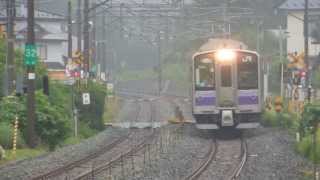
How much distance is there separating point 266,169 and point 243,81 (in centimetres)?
898

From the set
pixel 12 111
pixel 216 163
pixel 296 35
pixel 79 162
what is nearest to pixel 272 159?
pixel 216 163

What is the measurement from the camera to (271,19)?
69688 mm

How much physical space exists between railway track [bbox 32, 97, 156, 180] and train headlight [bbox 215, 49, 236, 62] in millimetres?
3565

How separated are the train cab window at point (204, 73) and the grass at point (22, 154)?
578cm

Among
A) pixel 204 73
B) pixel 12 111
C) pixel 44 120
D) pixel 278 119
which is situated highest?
pixel 204 73

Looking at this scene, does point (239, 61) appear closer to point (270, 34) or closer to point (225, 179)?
point (225, 179)

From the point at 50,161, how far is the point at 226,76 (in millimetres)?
8063

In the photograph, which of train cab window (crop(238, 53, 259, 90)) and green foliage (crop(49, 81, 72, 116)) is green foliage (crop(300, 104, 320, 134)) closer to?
train cab window (crop(238, 53, 259, 90))

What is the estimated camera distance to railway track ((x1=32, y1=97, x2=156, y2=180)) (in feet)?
54.9

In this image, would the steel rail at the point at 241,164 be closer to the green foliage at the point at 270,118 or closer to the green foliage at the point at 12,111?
the green foliage at the point at 12,111

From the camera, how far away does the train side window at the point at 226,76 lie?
26094 millimetres

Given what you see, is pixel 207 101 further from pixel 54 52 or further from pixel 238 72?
pixel 54 52

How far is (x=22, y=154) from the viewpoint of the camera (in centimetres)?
2155

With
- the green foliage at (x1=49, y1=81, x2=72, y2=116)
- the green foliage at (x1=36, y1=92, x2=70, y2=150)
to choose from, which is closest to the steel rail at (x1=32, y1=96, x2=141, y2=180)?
the green foliage at (x1=36, y1=92, x2=70, y2=150)
